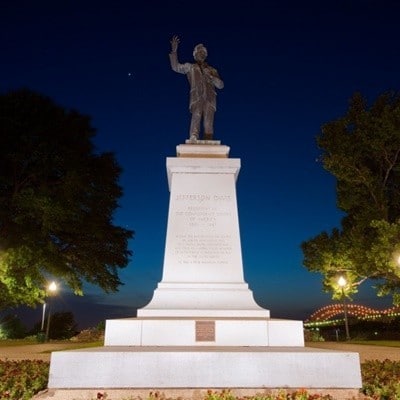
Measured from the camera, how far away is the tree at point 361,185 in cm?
2255

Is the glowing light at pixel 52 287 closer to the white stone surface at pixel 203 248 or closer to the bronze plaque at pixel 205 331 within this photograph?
the white stone surface at pixel 203 248

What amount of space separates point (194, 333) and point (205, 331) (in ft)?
0.68

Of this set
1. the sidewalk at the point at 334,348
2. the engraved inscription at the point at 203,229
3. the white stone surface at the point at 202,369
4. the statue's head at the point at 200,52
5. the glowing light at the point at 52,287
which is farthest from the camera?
the glowing light at the point at 52,287

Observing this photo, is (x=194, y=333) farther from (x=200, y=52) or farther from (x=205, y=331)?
(x=200, y=52)

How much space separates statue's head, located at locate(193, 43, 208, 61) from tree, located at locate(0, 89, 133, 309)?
12060 mm

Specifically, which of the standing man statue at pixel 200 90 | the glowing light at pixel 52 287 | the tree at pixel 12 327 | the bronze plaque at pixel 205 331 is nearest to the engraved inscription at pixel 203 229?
the bronze plaque at pixel 205 331

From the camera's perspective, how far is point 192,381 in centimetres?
628

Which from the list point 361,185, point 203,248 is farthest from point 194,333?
point 361,185

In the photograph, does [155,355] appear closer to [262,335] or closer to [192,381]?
[192,381]

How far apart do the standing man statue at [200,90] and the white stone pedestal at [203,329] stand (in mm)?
773

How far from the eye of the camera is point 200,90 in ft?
39.0

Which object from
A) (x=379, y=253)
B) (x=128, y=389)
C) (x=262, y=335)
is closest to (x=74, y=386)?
(x=128, y=389)

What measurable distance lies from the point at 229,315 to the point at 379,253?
13976 millimetres

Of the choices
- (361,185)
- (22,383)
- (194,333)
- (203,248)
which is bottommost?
(22,383)
